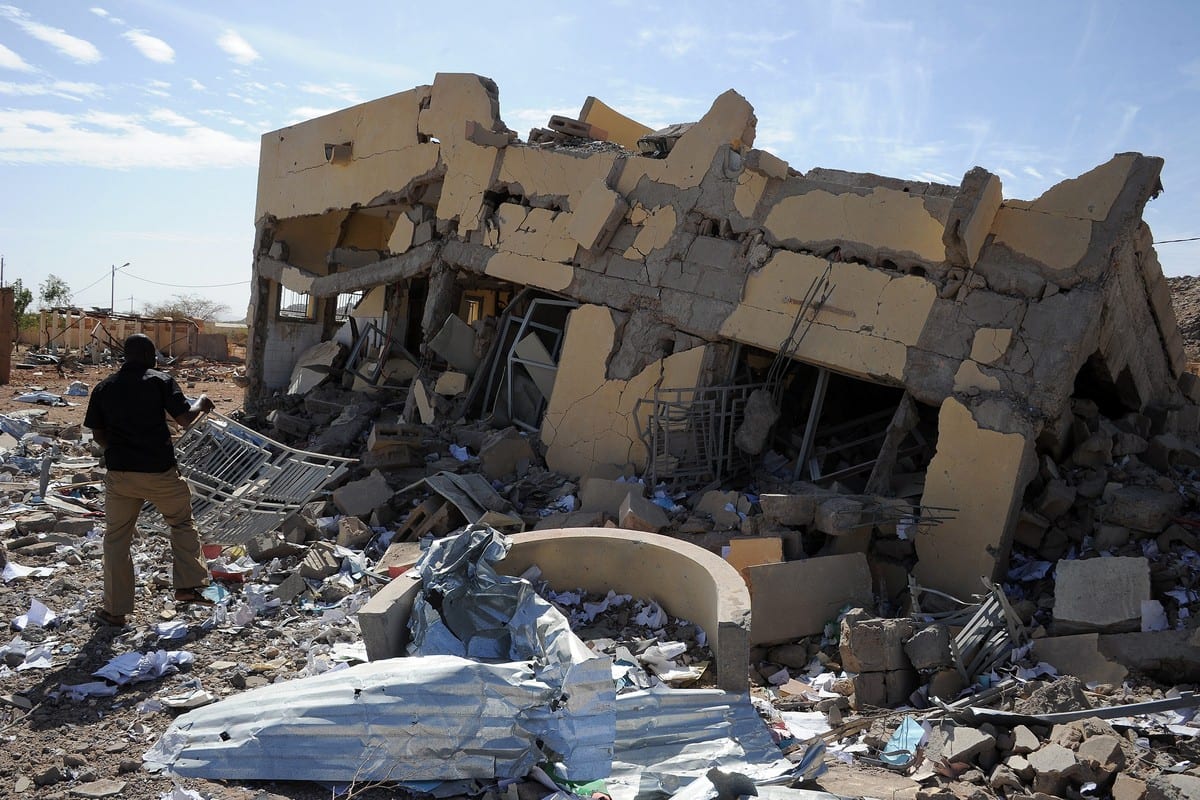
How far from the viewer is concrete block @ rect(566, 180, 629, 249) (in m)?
9.17

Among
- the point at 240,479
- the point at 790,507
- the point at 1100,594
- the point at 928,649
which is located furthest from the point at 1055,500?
the point at 240,479

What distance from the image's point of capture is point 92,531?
24.2ft

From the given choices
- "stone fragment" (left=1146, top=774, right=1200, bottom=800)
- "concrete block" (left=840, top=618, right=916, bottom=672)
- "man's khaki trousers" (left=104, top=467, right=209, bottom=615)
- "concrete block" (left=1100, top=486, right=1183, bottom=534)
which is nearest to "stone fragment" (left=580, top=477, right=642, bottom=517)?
"concrete block" (left=840, top=618, right=916, bottom=672)

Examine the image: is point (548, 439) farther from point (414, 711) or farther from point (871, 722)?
point (414, 711)

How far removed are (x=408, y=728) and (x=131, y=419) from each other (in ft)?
9.04

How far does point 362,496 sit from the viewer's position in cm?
800

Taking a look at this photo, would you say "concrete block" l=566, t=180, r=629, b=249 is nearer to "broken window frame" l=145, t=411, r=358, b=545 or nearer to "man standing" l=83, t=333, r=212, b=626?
"broken window frame" l=145, t=411, r=358, b=545

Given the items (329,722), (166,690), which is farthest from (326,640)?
(329,722)

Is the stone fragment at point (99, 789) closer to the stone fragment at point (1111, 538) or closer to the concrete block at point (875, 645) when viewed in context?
the concrete block at point (875, 645)

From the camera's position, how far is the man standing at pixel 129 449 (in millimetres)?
5164

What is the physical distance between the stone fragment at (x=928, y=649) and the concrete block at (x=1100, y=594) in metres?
1.27

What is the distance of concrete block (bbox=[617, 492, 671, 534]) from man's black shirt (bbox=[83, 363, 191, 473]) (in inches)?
127

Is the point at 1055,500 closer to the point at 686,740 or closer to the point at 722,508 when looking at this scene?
the point at 722,508

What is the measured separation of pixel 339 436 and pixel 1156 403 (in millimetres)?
8239
